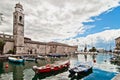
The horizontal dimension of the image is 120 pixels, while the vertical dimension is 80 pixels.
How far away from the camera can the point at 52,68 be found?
30297 mm

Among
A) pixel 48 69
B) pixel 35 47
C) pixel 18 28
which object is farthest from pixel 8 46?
pixel 48 69

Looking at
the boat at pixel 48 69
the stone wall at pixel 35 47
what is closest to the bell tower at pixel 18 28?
the stone wall at pixel 35 47

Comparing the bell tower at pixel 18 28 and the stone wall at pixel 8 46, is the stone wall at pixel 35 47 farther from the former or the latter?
the bell tower at pixel 18 28

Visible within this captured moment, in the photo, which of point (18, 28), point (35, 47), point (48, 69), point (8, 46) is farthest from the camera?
point (35, 47)

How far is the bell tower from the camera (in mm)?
71062

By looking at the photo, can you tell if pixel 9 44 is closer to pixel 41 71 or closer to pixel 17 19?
pixel 17 19

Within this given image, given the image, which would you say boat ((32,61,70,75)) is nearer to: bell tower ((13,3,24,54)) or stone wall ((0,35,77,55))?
bell tower ((13,3,24,54))

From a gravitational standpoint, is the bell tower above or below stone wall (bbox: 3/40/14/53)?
above

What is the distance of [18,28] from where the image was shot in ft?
237

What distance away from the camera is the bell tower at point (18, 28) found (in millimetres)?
71062

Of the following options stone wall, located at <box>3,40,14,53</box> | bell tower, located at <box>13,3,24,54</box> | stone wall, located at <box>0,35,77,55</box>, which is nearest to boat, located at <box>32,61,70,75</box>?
stone wall, located at <box>3,40,14,53</box>

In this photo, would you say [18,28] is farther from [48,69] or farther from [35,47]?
[48,69]

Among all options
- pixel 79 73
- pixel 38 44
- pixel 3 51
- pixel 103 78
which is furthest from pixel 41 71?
pixel 38 44

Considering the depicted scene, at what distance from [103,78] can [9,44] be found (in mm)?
51264
